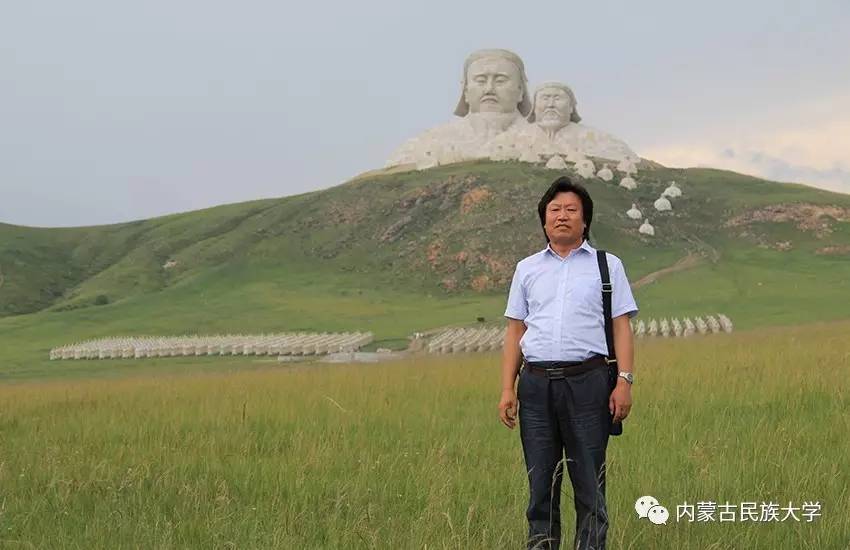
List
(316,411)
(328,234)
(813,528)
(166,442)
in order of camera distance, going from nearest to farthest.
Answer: (813,528) → (166,442) → (316,411) → (328,234)

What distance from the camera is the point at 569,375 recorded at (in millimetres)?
3867

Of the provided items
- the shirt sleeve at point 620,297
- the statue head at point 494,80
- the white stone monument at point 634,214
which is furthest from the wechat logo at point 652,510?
the statue head at point 494,80

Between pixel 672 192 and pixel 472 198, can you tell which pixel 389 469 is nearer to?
pixel 472 198

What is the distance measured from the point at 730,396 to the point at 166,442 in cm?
504

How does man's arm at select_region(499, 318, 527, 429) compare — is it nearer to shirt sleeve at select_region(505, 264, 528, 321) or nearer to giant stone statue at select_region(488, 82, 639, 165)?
shirt sleeve at select_region(505, 264, 528, 321)

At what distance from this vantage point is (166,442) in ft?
20.5

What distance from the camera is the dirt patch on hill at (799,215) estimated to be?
60.8 meters

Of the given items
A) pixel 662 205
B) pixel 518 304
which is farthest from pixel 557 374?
pixel 662 205

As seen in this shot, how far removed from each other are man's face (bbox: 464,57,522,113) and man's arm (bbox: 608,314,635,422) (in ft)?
271

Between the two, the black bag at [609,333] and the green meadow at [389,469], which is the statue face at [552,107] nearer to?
the green meadow at [389,469]

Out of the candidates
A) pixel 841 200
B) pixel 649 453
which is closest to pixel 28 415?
A: pixel 649 453

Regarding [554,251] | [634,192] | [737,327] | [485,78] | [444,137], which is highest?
[485,78]

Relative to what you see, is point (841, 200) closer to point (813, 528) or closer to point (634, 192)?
point (634, 192)

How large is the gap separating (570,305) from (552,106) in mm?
84562
